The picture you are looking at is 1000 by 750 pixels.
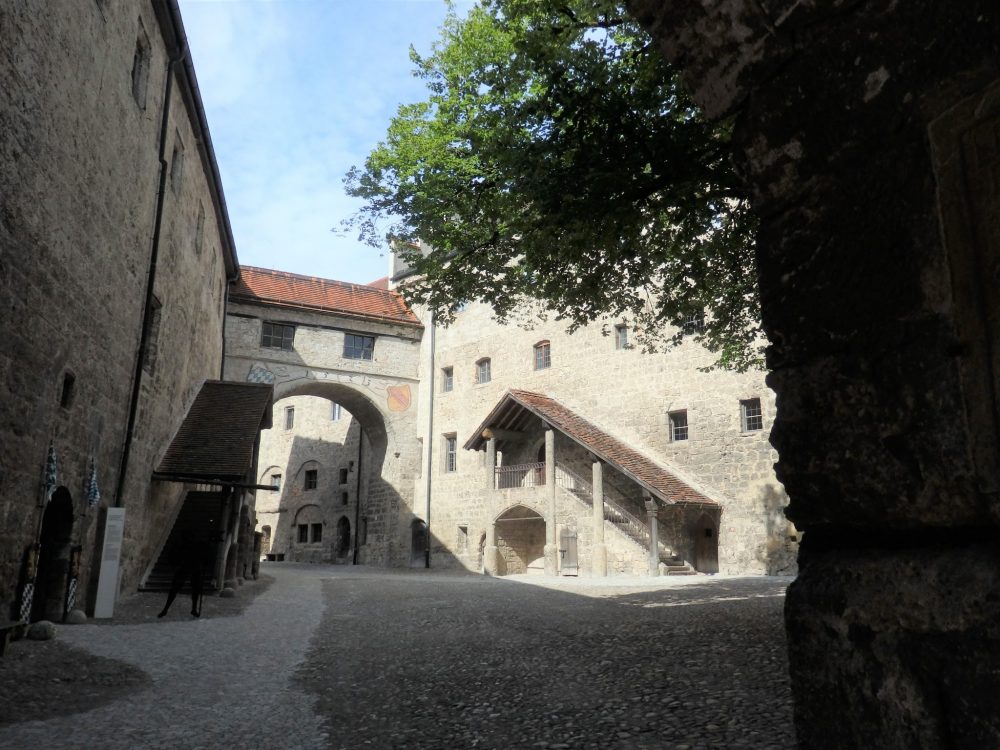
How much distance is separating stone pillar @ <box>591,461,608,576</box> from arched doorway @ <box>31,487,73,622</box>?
1302 cm

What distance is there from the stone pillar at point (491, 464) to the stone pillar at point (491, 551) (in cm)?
121

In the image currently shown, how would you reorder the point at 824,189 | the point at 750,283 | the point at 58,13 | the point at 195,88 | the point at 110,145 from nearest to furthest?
the point at 824,189 < the point at 58,13 < the point at 750,283 < the point at 110,145 < the point at 195,88

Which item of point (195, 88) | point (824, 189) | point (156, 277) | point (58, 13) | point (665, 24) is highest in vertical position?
point (195, 88)

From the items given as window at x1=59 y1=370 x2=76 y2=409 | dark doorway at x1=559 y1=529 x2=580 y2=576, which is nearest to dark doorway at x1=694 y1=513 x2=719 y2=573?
dark doorway at x1=559 y1=529 x2=580 y2=576

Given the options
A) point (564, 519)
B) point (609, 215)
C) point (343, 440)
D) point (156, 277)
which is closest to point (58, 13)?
point (156, 277)

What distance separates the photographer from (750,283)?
8.02m

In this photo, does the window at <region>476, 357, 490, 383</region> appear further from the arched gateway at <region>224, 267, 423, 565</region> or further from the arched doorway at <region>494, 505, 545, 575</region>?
the arched doorway at <region>494, 505, 545, 575</region>

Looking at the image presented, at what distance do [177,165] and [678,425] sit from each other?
45.2 ft

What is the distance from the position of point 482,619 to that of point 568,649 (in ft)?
9.56

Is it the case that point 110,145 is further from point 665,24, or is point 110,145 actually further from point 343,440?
point 343,440

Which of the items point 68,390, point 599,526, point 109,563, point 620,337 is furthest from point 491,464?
point 68,390

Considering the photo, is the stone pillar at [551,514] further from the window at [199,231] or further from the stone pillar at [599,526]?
the window at [199,231]

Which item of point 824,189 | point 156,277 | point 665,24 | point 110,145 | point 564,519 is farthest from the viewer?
point 564,519

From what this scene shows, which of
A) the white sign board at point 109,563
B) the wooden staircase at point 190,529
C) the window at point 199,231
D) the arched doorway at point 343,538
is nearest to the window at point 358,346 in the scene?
the arched doorway at point 343,538
